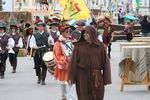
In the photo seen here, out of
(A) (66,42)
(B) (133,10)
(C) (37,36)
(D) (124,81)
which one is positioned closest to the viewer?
(A) (66,42)

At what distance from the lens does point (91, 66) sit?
8141mm

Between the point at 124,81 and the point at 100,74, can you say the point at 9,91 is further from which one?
the point at 100,74

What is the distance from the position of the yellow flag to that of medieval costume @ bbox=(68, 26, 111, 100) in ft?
26.9

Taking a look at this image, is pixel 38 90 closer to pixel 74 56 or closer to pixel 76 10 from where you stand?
pixel 76 10

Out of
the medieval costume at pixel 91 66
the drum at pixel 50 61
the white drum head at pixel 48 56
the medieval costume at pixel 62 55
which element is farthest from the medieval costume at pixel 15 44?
the medieval costume at pixel 91 66

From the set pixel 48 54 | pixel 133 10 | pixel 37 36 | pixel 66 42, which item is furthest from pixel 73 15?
pixel 133 10

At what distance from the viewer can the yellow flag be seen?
16531 mm

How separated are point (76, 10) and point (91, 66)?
28.6ft

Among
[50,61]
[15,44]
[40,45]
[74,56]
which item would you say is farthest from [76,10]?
[74,56]

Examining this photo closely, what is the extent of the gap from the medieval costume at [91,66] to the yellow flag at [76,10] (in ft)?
Answer: 26.9

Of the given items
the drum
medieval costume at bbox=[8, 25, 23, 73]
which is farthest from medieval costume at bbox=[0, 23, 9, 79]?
the drum

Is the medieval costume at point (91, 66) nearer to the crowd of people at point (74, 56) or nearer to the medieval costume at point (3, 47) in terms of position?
the crowd of people at point (74, 56)

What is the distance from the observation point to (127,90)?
1331cm

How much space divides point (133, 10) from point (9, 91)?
84.5 metres
